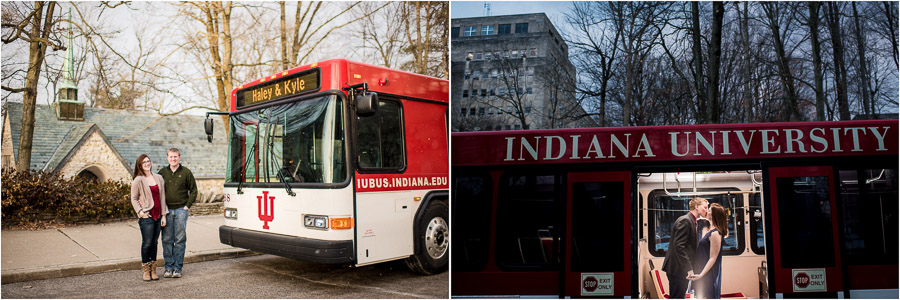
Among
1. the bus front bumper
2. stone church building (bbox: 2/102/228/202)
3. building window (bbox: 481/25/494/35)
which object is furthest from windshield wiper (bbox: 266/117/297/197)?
stone church building (bbox: 2/102/228/202)

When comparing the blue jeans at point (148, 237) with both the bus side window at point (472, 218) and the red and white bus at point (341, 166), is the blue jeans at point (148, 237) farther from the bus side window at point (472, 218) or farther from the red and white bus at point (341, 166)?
the bus side window at point (472, 218)

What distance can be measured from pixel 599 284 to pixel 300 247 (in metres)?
3.43

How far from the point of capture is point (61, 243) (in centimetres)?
889

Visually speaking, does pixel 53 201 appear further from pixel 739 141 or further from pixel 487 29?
pixel 487 29

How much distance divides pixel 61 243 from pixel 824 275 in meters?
10.4

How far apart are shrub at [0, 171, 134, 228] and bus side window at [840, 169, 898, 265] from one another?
1260 centimetres

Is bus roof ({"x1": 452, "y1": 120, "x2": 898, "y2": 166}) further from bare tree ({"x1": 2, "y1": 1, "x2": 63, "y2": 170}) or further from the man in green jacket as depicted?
bare tree ({"x1": 2, "y1": 1, "x2": 63, "y2": 170})

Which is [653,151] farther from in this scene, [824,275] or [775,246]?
[824,275]

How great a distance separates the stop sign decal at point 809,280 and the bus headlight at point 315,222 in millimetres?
5068

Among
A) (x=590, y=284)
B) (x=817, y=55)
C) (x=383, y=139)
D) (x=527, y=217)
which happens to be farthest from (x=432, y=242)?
(x=817, y=55)

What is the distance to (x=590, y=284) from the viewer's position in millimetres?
6715

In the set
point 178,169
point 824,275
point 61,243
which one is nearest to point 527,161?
point 824,275

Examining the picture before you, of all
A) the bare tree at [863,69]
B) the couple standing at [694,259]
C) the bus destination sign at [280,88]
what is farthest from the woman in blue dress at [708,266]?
the bare tree at [863,69]

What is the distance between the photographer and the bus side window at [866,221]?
646cm
